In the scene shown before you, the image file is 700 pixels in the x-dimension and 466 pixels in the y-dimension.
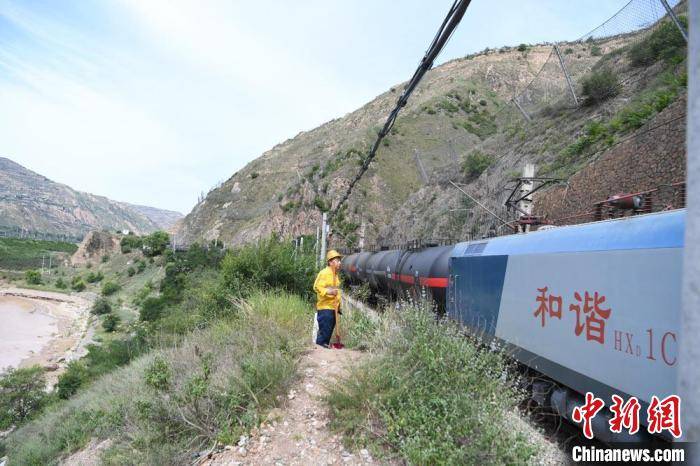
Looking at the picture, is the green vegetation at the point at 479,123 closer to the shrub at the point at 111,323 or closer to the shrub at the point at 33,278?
the shrub at the point at 111,323

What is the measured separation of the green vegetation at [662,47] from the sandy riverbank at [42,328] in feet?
145

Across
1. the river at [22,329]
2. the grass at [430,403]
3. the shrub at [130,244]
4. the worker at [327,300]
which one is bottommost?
the river at [22,329]

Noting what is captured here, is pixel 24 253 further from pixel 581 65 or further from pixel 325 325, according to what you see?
pixel 325 325

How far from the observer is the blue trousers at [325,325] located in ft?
31.3

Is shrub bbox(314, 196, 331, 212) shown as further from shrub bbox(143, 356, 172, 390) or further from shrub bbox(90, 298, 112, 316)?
shrub bbox(143, 356, 172, 390)

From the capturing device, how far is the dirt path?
17.9 ft

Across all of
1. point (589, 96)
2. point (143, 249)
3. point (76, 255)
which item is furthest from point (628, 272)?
point (76, 255)

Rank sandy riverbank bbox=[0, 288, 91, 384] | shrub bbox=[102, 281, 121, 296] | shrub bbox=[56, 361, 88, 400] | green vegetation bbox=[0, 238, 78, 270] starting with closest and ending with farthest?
shrub bbox=[56, 361, 88, 400], sandy riverbank bbox=[0, 288, 91, 384], shrub bbox=[102, 281, 121, 296], green vegetation bbox=[0, 238, 78, 270]

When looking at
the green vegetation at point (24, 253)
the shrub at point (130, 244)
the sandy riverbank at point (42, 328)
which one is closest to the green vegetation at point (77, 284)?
the sandy riverbank at point (42, 328)

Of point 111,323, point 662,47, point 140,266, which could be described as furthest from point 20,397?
point 140,266

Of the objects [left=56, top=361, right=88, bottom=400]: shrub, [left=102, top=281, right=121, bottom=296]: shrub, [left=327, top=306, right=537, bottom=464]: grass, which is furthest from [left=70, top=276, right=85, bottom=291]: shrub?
[left=327, top=306, right=537, bottom=464]: grass

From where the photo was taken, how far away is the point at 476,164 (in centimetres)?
3422

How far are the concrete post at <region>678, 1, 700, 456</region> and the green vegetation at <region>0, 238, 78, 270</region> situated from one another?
539 ft

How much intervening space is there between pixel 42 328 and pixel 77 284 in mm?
40943
